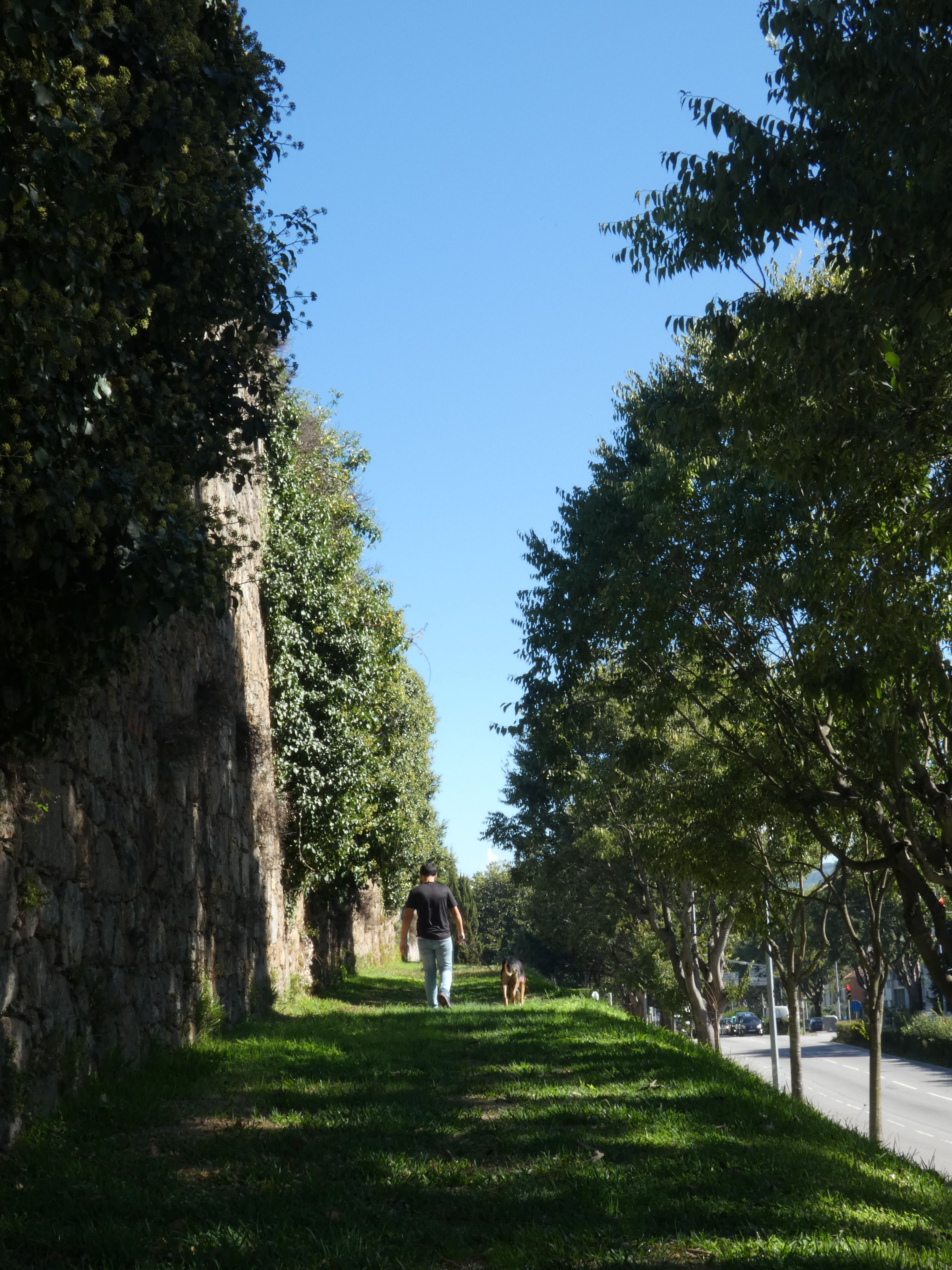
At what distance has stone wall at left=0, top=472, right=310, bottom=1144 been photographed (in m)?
6.06

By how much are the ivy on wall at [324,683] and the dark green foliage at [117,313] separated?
4.05 meters

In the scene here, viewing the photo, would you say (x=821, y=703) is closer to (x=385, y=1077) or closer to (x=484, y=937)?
(x=385, y=1077)

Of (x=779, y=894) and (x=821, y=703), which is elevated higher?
(x=821, y=703)

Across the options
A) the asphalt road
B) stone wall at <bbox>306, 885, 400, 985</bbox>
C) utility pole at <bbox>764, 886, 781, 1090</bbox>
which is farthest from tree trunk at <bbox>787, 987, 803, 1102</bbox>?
stone wall at <bbox>306, 885, 400, 985</bbox>

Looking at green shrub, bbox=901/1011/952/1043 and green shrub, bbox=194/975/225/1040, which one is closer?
green shrub, bbox=194/975/225/1040

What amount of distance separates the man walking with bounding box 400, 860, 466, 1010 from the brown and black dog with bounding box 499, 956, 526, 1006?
5.43 feet

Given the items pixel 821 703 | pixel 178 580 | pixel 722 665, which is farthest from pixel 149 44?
pixel 722 665

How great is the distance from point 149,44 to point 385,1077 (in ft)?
22.5

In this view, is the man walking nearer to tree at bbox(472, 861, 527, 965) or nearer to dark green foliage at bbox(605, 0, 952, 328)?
dark green foliage at bbox(605, 0, 952, 328)

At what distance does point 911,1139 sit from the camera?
28234 millimetres

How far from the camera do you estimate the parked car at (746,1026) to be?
79.6 m

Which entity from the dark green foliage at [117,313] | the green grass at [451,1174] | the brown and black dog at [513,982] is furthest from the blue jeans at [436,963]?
the dark green foliage at [117,313]

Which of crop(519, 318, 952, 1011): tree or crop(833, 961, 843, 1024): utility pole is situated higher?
crop(519, 318, 952, 1011): tree

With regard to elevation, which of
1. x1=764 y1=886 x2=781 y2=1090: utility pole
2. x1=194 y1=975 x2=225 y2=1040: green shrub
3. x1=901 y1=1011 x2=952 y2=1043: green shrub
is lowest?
x1=901 y1=1011 x2=952 y2=1043: green shrub
